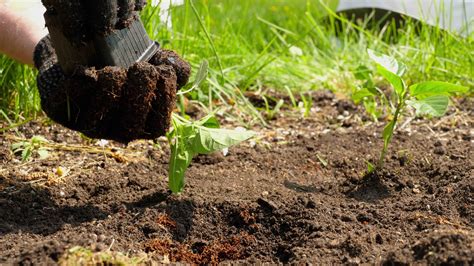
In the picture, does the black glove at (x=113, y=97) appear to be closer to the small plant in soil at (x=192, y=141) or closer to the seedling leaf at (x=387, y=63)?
the small plant in soil at (x=192, y=141)

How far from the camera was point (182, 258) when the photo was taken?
1854 millimetres

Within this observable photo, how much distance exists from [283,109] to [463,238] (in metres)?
1.79

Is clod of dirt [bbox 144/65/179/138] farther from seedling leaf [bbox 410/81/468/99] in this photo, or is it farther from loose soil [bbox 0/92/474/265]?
seedling leaf [bbox 410/81/468/99]

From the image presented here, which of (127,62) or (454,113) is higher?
(127,62)

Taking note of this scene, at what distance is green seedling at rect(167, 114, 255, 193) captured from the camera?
6.48 feet

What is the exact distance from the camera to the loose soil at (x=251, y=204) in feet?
5.90

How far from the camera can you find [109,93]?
72.6 inches

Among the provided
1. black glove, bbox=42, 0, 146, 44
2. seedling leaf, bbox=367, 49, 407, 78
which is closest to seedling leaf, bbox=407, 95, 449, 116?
seedling leaf, bbox=367, 49, 407, 78

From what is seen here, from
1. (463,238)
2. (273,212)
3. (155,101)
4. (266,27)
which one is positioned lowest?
(266,27)

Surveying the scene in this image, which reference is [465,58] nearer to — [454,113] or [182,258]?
[454,113]

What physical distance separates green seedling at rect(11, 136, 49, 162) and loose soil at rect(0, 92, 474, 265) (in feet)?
0.11

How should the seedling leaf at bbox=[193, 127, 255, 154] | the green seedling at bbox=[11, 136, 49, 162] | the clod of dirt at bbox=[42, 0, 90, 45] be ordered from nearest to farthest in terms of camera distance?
the clod of dirt at bbox=[42, 0, 90, 45] < the seedling leaf at bbox=[193, 127, 255, 154] < the green seedling at bbox=[11, 136, 49, 162]

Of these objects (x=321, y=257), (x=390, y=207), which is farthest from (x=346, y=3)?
(x=321, y=257)

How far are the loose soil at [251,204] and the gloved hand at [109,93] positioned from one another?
0.82ft
